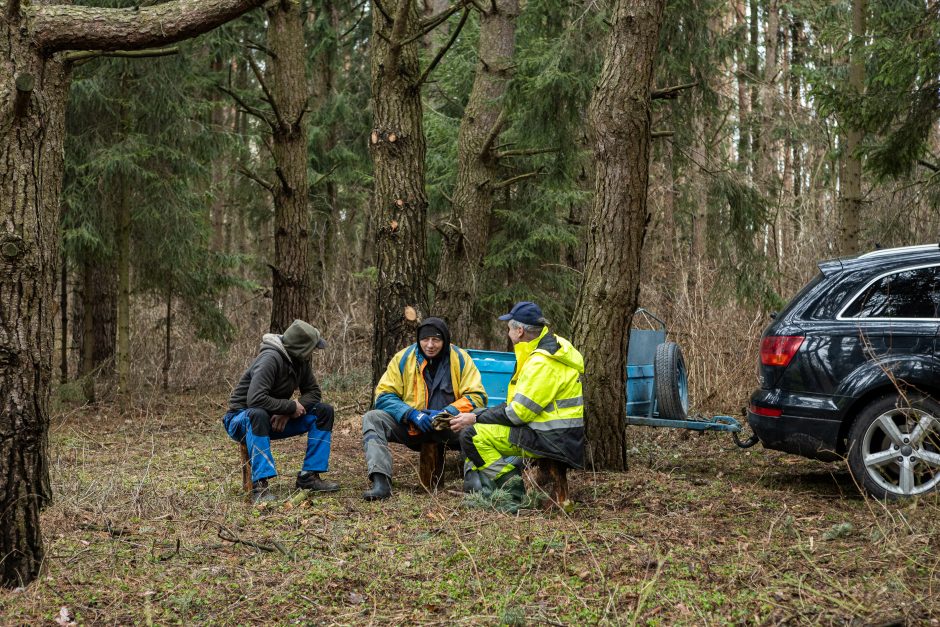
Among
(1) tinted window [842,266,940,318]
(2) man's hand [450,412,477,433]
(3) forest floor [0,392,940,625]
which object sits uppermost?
(1) tinted window [842,266,940,318]

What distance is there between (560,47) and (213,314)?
7.11m

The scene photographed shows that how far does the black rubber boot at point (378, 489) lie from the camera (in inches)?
255

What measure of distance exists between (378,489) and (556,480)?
4.54 ft

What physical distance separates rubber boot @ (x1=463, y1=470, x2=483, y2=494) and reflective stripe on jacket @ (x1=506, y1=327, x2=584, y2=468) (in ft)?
2.14

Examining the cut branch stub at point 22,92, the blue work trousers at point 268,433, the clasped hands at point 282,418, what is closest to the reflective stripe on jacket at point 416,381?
the blue work trousers at point 268,433

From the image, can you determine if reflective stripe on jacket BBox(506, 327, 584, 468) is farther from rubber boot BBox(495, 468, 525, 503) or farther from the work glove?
the work glove

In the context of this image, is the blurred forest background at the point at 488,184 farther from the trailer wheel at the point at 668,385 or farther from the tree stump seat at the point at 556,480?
the tree stump seat at the point at 556,480

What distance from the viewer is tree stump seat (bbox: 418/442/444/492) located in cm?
682

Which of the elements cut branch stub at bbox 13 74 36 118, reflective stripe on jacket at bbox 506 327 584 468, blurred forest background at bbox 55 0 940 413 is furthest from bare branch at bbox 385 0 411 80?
cut branch stub at bbox 13 74 36 118

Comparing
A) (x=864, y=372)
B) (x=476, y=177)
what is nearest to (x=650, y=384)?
(x=864, y=372)

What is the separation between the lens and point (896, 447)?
236 inches

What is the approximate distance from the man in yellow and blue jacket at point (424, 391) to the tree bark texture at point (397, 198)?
4.98 ft

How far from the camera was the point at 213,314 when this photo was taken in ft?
46.1

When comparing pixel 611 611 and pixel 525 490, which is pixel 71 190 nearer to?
pixel 525 490
